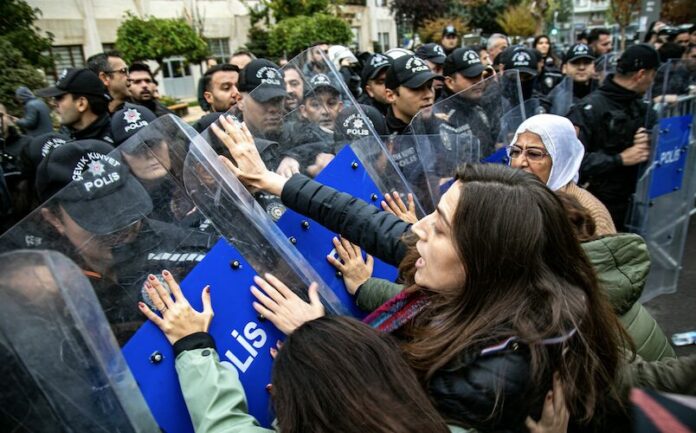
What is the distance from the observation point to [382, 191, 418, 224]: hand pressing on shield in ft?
6.66

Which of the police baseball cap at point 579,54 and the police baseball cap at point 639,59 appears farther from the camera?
the police baseball cap at point 579,54

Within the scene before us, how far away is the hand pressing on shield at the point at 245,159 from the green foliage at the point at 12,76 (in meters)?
7.61

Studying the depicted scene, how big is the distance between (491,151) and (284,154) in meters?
1.65

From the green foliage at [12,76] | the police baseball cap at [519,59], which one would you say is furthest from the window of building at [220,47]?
the police baseball cap at [519,59]

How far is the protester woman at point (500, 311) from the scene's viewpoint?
3.61 feet

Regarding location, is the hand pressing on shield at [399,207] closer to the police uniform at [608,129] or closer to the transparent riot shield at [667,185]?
the police uniform at [608,129]

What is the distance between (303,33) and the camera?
18.6m

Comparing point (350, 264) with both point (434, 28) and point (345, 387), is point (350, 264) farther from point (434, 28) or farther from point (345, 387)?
point (434, 28)

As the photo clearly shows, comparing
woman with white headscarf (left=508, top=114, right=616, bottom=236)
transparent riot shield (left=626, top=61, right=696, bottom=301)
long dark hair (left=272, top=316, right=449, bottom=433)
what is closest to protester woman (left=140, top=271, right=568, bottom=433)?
long dark hair (left=272, top=316, right=449, bottom=433)

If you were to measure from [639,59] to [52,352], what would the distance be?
3757mm

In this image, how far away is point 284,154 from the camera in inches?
72.1

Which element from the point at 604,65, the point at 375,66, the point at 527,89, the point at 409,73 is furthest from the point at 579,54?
the point at 409,73

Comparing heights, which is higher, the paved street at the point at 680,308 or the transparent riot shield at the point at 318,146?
the transparent riot shield at the point at 318,146

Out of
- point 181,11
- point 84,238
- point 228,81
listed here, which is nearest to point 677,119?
point 228,81
